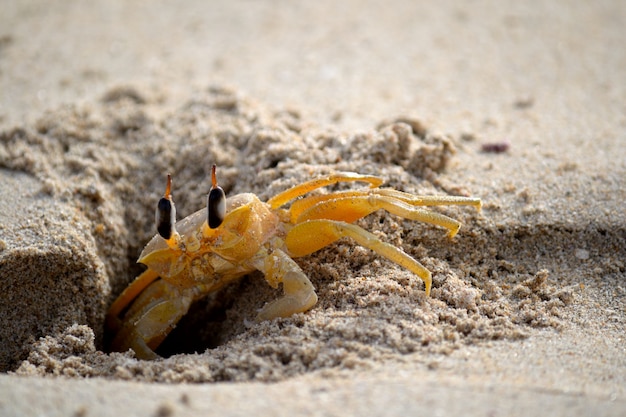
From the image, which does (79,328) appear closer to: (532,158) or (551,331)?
(551,331)

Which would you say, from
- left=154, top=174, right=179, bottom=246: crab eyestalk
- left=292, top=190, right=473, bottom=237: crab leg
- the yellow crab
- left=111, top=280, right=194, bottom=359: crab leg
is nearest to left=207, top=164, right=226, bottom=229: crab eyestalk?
the yellow crab

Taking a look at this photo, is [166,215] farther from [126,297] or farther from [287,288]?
[126,297]

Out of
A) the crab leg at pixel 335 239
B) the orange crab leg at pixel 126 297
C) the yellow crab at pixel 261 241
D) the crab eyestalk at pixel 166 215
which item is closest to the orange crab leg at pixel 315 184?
the yellow crab at pixel 261 241

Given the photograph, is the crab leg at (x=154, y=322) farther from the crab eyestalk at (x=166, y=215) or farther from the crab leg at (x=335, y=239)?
the crab leg at (x=335, y=239)

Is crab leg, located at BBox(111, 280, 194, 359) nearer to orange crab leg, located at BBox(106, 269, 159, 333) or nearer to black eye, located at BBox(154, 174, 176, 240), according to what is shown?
orange crab leg, located at BBox(106, 269, 159, 333)

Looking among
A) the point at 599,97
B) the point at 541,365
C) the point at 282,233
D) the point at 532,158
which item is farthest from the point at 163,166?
the point at 599,97

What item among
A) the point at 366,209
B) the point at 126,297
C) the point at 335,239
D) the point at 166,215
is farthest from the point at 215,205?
the point at 126,297
